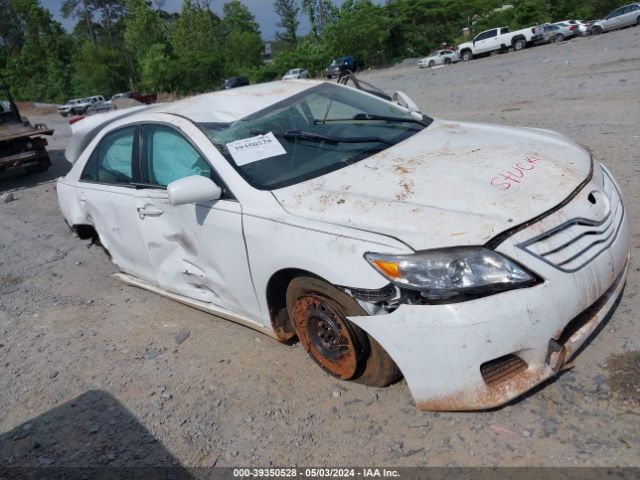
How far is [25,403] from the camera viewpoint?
310 cm

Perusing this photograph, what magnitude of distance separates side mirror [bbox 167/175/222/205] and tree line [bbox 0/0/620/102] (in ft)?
140

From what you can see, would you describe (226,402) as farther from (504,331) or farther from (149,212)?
(504,331)

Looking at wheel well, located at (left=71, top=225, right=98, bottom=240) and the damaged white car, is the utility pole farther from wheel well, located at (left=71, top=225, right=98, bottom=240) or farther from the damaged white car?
the damaged white car

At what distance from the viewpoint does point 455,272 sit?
2.12m

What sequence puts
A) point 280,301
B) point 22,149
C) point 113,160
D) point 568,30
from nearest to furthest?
point 280,301
point 113,160
point 22,149
point 568,30

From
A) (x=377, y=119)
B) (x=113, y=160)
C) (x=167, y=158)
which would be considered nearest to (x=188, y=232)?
(x=167, y=158)

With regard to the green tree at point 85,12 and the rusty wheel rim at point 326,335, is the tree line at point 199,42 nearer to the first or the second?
the green tree at point 85,12

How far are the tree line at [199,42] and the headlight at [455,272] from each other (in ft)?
140

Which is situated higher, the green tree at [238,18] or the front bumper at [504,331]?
the green tree at [238,18]

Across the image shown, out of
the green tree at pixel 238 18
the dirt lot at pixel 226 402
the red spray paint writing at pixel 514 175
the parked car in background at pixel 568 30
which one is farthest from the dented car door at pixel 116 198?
the green tree at pixel 238 18

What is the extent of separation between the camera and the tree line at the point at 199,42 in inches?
1754

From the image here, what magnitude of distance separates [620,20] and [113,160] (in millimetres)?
33490

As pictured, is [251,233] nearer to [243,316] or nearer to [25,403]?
[243,316]

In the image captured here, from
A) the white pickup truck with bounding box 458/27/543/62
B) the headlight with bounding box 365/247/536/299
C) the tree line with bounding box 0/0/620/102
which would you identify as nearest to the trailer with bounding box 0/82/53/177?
the headlight with bounding box 365/247/536/299
